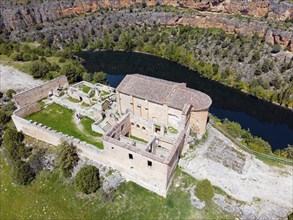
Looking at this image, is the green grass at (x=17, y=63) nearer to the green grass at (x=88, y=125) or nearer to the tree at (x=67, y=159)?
the green grass at (x=88, y=125)

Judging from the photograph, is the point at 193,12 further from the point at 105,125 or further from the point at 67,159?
the point at 67,159

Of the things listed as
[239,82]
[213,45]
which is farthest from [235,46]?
[239,82]

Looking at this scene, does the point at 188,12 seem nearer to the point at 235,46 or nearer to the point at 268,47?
the point at 235,46

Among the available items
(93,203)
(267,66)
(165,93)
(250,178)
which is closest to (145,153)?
(93,203)

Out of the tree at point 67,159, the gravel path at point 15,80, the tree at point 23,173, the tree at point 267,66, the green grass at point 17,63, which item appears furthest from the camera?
the green grass at point 17,63

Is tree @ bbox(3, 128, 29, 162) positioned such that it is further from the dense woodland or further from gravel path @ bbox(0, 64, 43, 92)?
the dense woodland

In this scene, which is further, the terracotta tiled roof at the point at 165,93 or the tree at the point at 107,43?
the tree at the point at 107,43

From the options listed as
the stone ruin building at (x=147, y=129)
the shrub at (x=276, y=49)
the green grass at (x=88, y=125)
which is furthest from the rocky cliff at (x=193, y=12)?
the green grass at (x=88, y=125)

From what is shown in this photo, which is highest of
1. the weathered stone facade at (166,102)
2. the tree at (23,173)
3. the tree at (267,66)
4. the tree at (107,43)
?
the weathered stone facade at (166,102)
